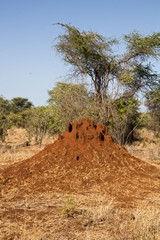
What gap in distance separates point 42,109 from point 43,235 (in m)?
18.7

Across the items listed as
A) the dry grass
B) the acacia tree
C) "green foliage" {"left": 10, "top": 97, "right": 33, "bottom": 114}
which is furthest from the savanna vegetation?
"green foliage" {"left": 10, "top": 97, "right": 33, "bottom": 114}

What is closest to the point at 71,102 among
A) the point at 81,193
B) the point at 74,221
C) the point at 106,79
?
the point at 106,79

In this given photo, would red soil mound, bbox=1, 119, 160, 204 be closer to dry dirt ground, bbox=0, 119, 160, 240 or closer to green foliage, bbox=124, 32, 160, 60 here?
dry dirt ground, bbox=0, 119, 160, 240

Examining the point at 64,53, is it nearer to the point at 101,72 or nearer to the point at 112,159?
the point at 101,72

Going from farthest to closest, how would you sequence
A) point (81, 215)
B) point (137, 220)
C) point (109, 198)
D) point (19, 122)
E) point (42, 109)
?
→ point (19, 122), point (42, 109), point (109, 198), point (81, 215), point (137, 220)

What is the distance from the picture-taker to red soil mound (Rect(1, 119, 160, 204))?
931 centimetres

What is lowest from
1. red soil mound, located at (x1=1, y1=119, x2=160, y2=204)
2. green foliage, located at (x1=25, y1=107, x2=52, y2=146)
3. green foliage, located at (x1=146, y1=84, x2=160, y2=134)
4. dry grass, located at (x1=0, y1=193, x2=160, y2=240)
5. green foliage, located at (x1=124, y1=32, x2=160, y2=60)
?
dry grass, located at (x1=0, y1=193, x2=160, y2=240)

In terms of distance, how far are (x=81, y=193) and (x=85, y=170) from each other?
140 centimetres

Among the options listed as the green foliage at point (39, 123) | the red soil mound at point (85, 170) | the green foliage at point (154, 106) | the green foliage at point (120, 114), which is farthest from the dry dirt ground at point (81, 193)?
the green foliage at point (39, 123)

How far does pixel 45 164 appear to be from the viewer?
10.4m

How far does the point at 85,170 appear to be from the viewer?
10188 millimetres

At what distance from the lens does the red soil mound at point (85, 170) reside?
931 centimetres

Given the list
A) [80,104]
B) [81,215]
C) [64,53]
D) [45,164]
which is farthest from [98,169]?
[64,53]

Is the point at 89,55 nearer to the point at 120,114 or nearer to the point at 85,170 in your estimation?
the point at 120,114
